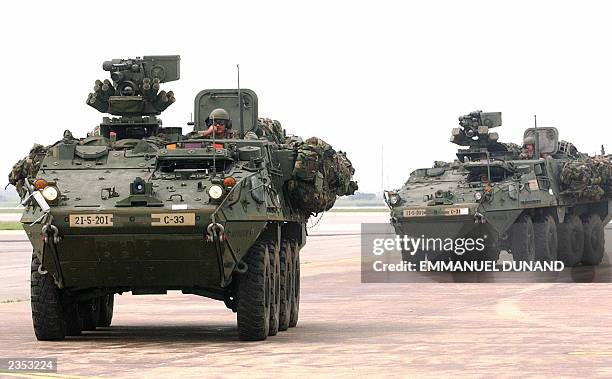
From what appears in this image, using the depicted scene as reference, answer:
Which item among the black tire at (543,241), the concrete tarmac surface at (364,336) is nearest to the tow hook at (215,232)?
the concrete tarmac surface at (364,336)

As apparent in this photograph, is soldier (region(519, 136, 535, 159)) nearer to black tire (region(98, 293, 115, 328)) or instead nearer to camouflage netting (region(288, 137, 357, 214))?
camouflage netting (region(288, 137, 357, 214))

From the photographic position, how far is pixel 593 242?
37.3 meters

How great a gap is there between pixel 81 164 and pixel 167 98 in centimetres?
308

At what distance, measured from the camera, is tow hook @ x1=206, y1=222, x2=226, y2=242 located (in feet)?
53.9

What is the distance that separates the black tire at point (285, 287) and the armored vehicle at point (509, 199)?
11.7 m

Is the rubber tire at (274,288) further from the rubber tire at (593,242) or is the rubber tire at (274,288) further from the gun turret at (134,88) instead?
the rubber tire at (593,242)

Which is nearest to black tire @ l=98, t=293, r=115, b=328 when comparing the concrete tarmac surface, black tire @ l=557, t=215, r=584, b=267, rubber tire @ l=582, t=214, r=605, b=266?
the concrete tarmac surface

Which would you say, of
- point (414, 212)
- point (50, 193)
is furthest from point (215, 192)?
point (414, 212)

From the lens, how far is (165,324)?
68.2 feet

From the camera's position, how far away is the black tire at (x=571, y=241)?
116 ft

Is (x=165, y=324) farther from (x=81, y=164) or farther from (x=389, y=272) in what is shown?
(x=389, y=272)

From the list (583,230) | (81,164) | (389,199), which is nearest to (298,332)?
(81,164)

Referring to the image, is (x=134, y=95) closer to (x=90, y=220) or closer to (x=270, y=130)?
(x=270, y=130)

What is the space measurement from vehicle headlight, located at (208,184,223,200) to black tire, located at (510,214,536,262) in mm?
16656
